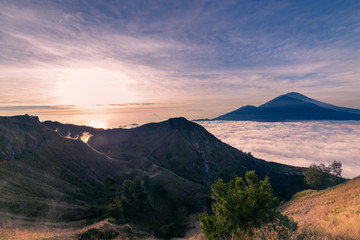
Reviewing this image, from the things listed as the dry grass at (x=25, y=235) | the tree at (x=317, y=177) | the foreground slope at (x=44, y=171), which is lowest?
the tree at (x=317, y=177)

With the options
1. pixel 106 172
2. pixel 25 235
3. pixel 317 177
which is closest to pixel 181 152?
pixel 106 172

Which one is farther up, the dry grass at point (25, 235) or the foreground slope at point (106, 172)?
the dry grass at point (25, 235)

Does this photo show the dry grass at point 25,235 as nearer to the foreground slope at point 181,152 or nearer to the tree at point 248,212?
the tree at point 248,212

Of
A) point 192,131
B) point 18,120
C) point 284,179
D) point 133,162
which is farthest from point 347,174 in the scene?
point 18,120

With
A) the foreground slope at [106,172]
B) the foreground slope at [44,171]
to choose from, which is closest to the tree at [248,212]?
the foreground slope at [106,172]

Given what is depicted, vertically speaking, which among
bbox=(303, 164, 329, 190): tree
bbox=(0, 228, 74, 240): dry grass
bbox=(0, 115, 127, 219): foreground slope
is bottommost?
bbox=(303, 164, 329, 190): tree

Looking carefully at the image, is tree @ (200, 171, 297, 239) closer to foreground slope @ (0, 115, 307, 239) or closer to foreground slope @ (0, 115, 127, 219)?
foreground slope @ (0, 115, 307, 239)

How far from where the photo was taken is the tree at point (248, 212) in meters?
9.77

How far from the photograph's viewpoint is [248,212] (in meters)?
9.97

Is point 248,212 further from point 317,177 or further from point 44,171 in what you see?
point 317,177

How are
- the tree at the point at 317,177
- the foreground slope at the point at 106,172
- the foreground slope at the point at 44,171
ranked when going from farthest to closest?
1. the tree at the point at 317,177
2. the foreground slope at the point at 106,172
3. the foreground slope at the point at 44,171

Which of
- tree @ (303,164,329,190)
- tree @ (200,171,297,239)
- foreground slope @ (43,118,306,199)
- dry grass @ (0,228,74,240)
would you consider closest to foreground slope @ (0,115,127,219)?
foreground slope @ (43,118,306,199)

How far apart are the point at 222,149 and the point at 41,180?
118340 millimetres

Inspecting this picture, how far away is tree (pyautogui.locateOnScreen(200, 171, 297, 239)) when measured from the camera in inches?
385
